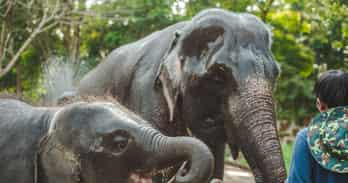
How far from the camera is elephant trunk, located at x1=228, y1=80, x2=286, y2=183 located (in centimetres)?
473

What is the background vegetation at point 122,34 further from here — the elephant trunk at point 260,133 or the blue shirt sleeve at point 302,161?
the blue shirt sleeve at point 302,161

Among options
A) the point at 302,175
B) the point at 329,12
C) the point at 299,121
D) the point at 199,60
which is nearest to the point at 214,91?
the point at 199,60

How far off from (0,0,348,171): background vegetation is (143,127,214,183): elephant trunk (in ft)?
32.0

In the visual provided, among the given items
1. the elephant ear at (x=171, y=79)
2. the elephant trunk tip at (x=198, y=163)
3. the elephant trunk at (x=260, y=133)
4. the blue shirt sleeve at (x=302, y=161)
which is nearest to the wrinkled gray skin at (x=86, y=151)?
the elephant trunk tip at (x=198, y=163)

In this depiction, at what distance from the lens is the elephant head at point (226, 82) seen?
16.3ft

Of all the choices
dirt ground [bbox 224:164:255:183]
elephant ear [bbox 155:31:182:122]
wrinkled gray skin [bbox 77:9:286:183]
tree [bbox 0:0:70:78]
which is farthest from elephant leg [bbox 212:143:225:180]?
tree [bbox 0:0:70:78]

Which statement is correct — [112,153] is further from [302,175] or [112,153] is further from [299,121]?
[299,121]

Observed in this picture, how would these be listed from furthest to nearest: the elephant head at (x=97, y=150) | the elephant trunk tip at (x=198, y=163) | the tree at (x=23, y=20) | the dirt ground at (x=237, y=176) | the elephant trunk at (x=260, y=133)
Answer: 1. the tree at (x=23, y=20)
2. the dirt ground at (x=237, y=176)
3. the elephant trunk at (x=260, y=133)
4. the elephant head at (x=97, y=150)
5. the elephant trunk tip at (x=198, y=163)

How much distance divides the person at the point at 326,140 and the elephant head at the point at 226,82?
109 cm

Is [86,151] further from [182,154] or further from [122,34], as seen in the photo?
[122,34]

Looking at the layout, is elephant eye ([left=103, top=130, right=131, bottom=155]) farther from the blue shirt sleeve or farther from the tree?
the tree

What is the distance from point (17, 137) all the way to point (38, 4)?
14.8 m

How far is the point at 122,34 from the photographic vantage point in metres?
16.8

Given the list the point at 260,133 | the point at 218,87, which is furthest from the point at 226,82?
the point at 260,133
